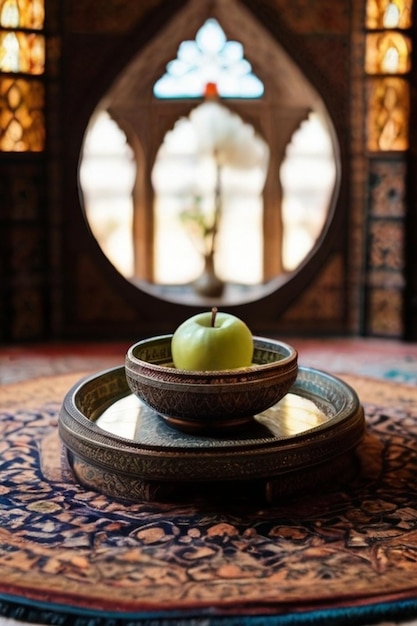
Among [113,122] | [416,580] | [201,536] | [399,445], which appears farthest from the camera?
[113,122]

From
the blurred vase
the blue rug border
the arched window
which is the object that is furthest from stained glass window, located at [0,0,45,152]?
the blue rug border

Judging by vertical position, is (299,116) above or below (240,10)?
below

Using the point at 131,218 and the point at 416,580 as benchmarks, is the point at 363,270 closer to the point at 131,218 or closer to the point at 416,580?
the point at 131,218

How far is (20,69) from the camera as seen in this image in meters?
5.33

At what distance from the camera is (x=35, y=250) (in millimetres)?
5512

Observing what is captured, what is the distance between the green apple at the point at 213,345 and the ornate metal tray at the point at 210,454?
0.72ft

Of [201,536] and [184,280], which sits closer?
[201,536]

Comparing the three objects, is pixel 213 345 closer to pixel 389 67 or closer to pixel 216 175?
pixel 389 67

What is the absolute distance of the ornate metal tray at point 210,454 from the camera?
2.68 meters

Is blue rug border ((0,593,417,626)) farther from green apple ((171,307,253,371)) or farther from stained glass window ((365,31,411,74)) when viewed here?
stained glass window ((365,31,411,74))

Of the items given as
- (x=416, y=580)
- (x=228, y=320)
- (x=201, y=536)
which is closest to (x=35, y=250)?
(x=228, y=320)

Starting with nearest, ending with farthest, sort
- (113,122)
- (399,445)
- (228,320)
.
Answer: (228,320) → (399,445) → (113,122)

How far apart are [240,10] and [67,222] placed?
1.53 m

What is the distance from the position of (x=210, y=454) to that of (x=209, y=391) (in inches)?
8.8
